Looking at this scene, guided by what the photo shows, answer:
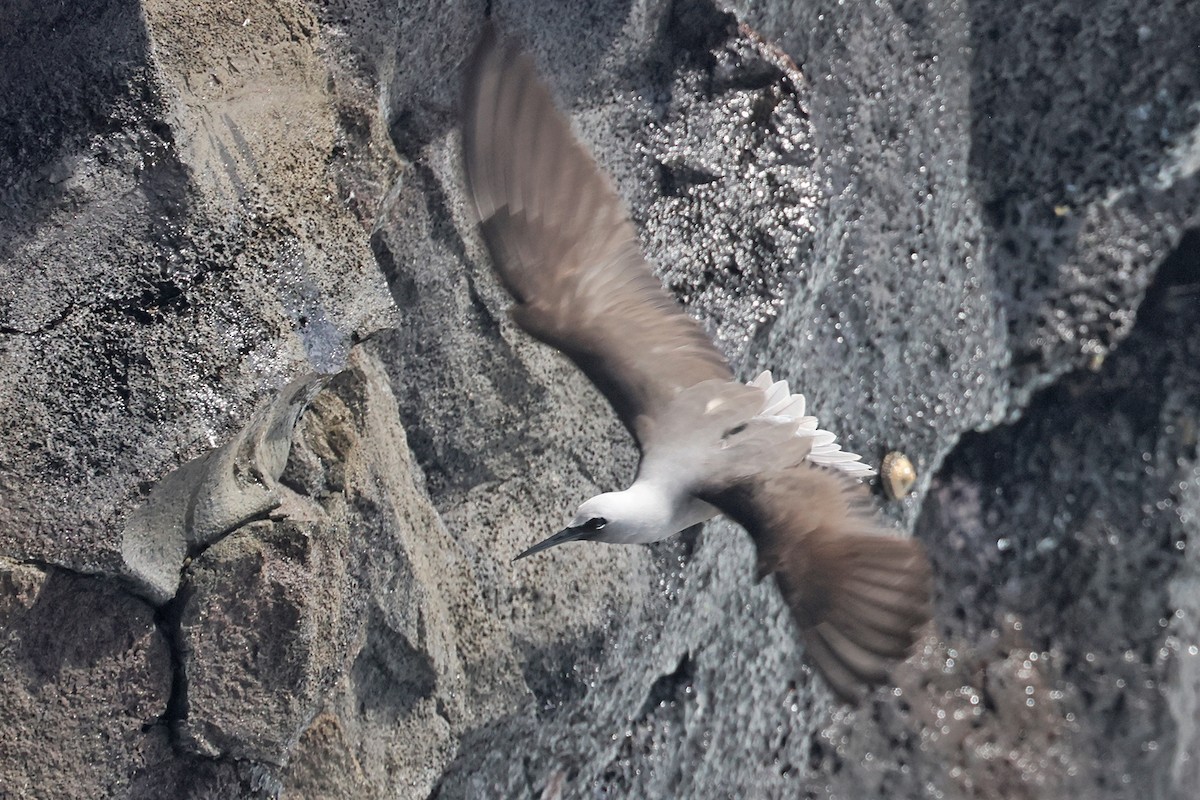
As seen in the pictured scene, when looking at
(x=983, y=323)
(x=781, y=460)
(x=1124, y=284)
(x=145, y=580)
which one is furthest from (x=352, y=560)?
(x=1124, y=284)

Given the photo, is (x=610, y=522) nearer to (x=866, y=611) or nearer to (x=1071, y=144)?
(x=866, y=611)

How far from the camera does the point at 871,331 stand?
13.1ft

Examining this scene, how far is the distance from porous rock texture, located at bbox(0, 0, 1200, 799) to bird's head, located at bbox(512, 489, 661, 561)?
0.41 m

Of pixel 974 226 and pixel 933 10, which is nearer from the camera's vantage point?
pixel 933 10

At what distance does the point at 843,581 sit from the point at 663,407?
26.5 inches

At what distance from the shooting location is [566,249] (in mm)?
2725

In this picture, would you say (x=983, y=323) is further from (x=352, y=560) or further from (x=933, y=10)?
(x=352, y=560)

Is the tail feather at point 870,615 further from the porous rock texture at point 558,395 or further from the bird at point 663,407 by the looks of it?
the porous rock texture at point 558,395

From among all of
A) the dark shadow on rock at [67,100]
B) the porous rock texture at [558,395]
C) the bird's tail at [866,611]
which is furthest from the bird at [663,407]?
the dark shadow on rock at [67,100]

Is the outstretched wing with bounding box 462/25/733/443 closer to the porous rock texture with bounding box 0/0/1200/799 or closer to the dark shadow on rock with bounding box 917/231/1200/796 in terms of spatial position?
the porous rock texture with bounding box 0/0/1200/799

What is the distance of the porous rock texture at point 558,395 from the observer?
2078 millimetres

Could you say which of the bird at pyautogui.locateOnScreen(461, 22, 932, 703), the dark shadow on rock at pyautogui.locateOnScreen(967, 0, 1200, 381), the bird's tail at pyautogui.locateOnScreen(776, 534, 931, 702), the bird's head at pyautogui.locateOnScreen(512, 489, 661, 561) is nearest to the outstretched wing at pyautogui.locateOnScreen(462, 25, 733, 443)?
the bird at pyautogui.locateOnScreen(461, 22, 932, 703)

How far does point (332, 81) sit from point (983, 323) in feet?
9.40

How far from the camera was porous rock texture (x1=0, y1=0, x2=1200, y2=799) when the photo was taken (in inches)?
81.8
